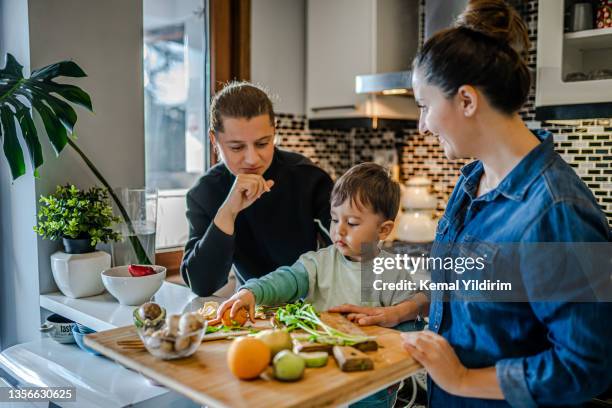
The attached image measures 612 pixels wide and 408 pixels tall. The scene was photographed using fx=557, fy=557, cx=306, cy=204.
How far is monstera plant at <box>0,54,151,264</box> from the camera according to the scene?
1.79 metres

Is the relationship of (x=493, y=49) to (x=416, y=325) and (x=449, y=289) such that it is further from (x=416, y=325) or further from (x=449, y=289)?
(x=416, y=325)

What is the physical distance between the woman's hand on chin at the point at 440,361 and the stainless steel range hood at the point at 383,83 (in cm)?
186

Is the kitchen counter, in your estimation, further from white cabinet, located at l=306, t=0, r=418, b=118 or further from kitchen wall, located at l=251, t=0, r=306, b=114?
white cabinet, located at l=306, t=0, r=418, b=118

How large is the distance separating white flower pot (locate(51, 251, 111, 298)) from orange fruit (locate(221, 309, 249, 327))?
0.84m

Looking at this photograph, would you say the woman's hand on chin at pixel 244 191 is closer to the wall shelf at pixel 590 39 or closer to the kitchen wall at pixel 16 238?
the kitchen wall at pixel 16 238

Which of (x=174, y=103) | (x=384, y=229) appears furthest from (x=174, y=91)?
(x=384, y=229)

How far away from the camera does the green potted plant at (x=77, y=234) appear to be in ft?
6.03

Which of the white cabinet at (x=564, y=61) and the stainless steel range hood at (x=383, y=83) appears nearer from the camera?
the white cabinet at (x=564, y=61)

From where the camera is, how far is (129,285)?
1.73 metres

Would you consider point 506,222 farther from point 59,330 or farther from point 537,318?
point 59,330

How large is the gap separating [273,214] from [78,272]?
67cm

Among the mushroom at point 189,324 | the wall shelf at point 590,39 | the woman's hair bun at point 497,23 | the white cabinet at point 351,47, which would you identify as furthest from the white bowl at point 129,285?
the wall shelf at point 590,39

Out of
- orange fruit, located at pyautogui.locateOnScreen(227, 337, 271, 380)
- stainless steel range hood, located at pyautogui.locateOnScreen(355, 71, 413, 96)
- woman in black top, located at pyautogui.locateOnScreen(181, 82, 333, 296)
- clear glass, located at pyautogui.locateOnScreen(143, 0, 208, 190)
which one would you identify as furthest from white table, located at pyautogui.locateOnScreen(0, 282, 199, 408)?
stainless steel range hood, located at pyautogui.locateOnScreen(355, 71, 413, 96)

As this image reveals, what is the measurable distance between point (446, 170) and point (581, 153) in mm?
779
